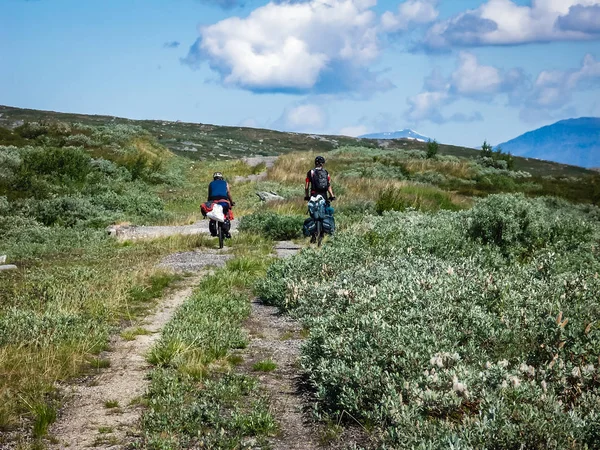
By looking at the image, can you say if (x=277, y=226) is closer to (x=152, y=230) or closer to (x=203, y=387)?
(x=152, y=230)

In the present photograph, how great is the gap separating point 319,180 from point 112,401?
10.4 metres

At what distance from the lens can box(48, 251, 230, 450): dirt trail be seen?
5.14m

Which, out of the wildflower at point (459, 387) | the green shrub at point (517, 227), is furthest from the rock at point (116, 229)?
the wildflower at point (459, 387)

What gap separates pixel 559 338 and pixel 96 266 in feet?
32.1

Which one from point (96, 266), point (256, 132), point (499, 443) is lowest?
point (96, 266)

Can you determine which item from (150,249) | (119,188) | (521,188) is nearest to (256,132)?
(521,188)

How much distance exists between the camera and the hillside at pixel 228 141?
76000 mm

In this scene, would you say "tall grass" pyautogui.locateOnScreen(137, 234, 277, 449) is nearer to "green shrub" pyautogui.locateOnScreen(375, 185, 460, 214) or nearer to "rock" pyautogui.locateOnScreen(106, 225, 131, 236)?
"rock" pyautogui.locateOnScreen(106, 225, 131, 236)

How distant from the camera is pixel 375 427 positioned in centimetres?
476

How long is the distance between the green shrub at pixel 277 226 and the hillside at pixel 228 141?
4570 centimetres

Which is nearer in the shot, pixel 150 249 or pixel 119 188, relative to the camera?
pixel 150 249

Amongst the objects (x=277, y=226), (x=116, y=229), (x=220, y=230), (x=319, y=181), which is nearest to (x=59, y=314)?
(x=220, y=230)

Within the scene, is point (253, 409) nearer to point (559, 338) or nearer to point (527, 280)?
point (559, 338)

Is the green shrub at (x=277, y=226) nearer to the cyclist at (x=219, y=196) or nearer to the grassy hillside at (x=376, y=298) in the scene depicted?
the grassy hillside at (x=376, y=298)
